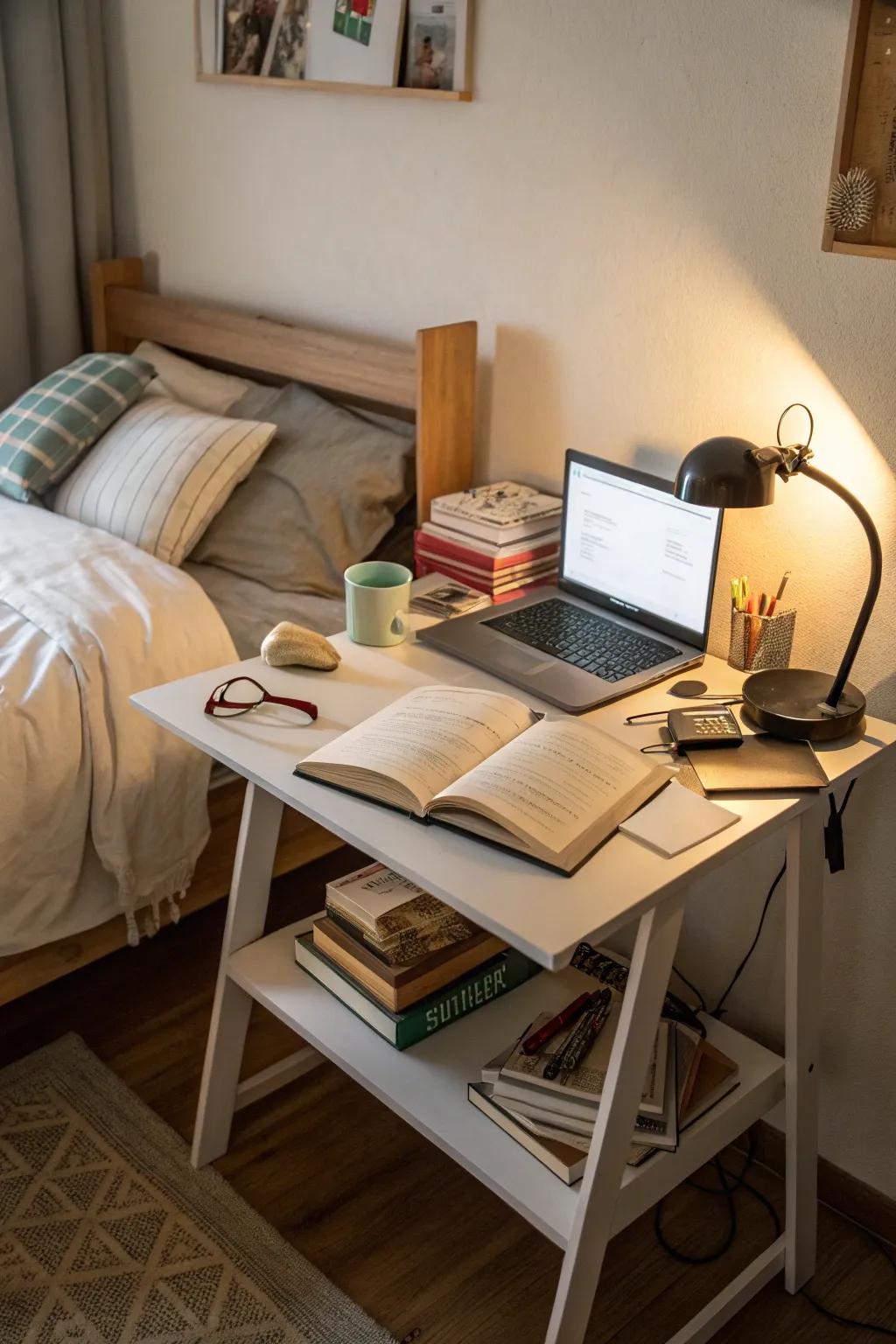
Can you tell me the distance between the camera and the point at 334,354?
2.27 metres

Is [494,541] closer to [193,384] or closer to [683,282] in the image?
[683,282]

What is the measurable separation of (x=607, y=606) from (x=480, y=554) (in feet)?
0.72

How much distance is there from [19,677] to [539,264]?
0.99 m

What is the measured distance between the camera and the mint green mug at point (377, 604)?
1.68 m

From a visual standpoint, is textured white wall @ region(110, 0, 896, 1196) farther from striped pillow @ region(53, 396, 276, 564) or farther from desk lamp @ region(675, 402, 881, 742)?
striped pillow @ region(53, 396, 276, 564)

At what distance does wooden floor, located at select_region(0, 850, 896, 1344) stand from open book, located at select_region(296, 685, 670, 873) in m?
0.74

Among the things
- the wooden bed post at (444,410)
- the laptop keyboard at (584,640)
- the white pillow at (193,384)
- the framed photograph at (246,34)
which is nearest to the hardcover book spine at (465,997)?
the laptop keyboard at (584,640)

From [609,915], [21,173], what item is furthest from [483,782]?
[21,173]

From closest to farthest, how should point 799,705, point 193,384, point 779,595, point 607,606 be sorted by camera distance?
point 799,705
point 779,595
point 607,606
point 193,384

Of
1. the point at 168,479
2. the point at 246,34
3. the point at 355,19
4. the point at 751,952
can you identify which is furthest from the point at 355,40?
the point at 751,952

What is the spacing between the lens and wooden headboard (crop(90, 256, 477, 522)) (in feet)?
6.68

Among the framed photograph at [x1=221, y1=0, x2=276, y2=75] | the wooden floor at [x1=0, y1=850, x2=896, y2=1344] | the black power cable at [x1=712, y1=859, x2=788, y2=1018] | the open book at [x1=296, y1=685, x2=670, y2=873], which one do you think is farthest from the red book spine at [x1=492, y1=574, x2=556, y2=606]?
the framed photograph at [x1=221, y1=0, x2=276, y2=75]

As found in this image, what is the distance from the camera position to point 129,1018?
208cm

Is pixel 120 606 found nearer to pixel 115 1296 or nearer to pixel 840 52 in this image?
pixel 115 1296
